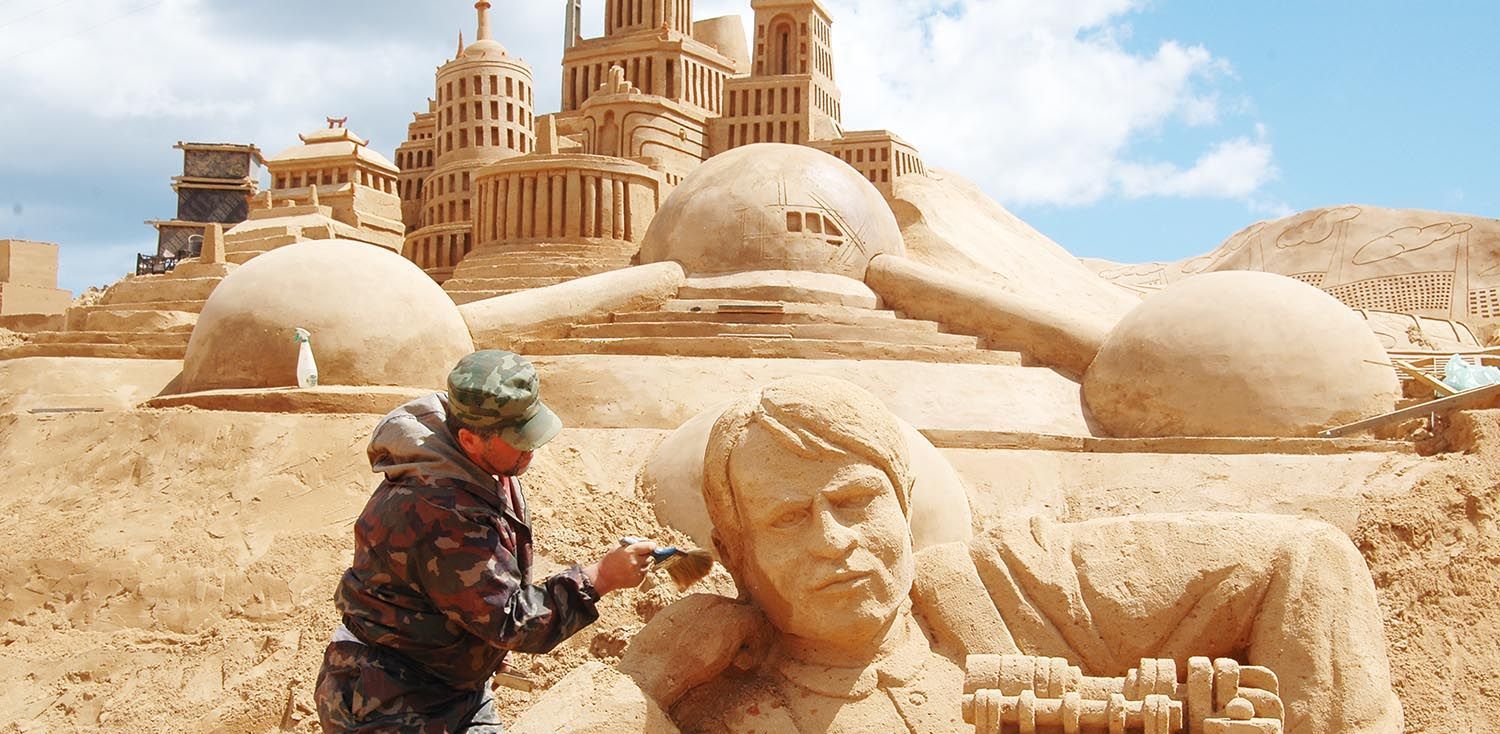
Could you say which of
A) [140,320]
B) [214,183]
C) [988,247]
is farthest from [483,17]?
[140,320]

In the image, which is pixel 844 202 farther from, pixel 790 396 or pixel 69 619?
pixel 790 396

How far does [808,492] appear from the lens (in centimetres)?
333

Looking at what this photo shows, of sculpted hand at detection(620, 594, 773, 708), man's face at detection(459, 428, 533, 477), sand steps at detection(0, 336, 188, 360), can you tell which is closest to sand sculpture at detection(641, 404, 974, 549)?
sculpted hand at detection(620, 594, 773, 708)

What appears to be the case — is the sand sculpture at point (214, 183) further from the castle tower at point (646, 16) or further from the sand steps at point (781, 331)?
the sand steps at point (781, 331)

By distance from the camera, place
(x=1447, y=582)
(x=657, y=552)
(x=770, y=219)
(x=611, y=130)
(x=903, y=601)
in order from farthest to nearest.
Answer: (x=611, y=130), (x=770, y=219), (x=1447, y=582), (x=903, y=601), (x=657, y=552)

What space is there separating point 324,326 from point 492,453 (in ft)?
16.7

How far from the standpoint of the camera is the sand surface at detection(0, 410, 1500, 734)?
202 inches

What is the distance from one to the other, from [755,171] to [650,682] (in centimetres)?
804

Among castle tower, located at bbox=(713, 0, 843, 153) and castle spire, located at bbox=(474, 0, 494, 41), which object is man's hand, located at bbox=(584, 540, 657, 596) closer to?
castle tower, located at bbox=(713, 0, 843, 153)

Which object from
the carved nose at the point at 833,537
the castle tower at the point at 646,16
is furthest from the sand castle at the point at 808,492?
the castle tower at the point at 646,16

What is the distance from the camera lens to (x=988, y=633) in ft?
11.6

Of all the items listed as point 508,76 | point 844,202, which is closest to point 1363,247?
point 844,202

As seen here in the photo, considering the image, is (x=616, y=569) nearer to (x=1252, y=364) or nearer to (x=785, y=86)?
(x=1252, y=364)

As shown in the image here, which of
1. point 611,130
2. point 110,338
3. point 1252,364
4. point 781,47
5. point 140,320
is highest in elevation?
point 781,47
